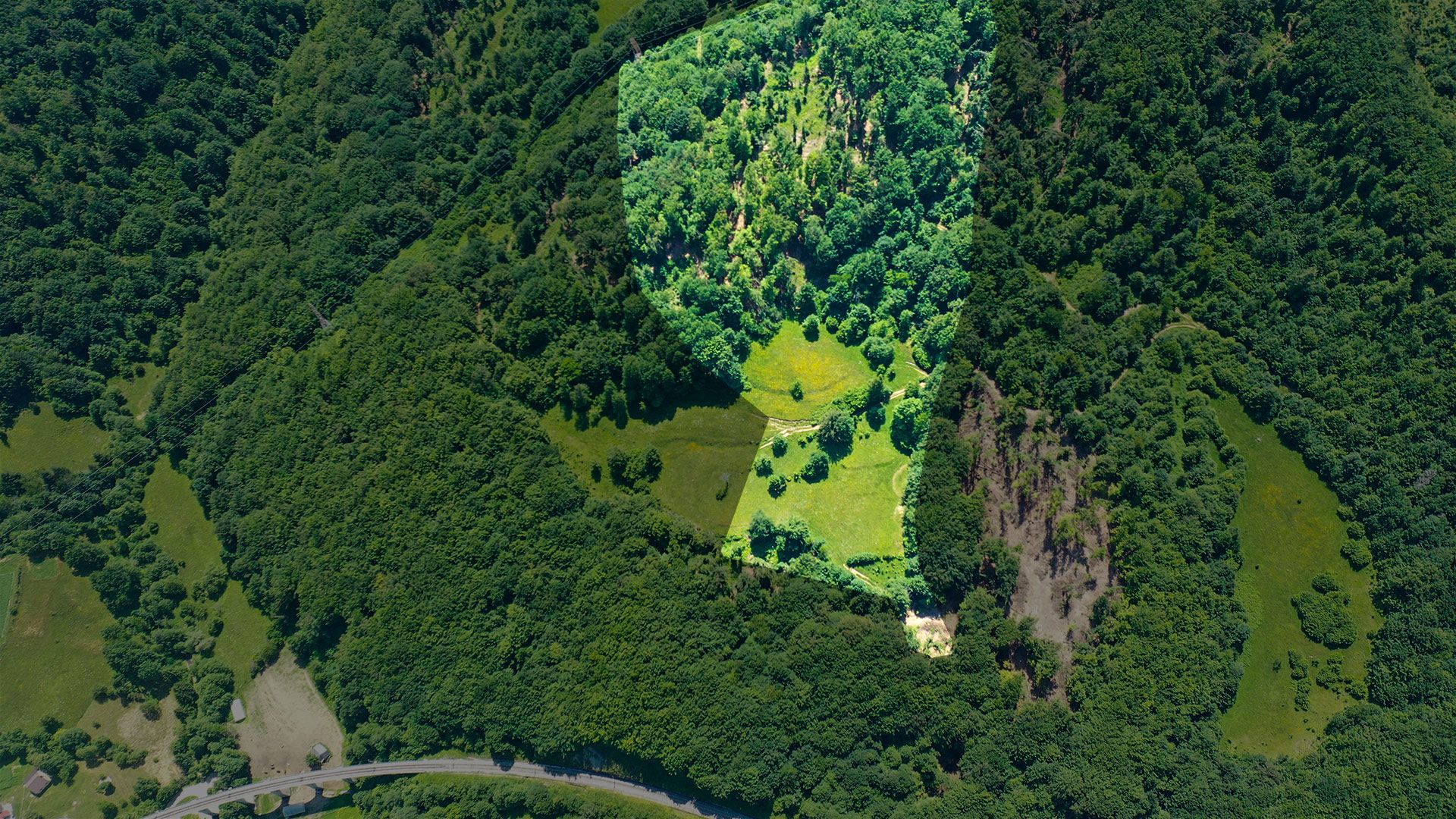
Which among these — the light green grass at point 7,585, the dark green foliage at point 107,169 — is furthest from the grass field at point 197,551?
the light green grass at point 7,585

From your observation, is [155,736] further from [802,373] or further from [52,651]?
[802,373]

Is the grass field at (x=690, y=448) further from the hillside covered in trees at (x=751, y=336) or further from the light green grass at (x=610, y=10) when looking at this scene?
the light green grass at (x=610, y=10)

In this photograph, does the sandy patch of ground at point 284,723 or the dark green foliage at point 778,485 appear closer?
the dark green foliage at point 778,485

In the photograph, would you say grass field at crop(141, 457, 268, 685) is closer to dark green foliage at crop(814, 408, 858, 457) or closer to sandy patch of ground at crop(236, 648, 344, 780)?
sandy patch of ground at crop(236, 648, 344, 780)

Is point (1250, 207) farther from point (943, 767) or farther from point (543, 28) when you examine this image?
point (543, 28)

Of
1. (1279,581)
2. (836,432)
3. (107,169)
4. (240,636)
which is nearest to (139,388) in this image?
(107,169)

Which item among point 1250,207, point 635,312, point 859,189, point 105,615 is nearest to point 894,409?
point 859,189
